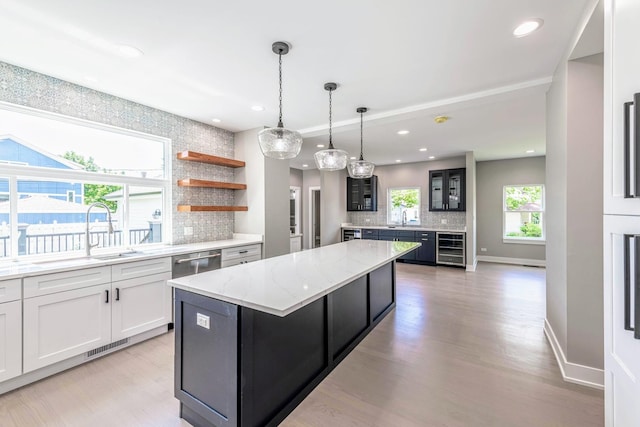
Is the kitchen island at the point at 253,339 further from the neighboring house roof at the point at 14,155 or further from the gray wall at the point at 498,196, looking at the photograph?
the gray wall at the point at 498,196

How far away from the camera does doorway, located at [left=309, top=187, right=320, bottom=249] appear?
331 inches

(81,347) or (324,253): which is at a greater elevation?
(324,253)

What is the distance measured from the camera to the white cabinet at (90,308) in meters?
Result: 2.18

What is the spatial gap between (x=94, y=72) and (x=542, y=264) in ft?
28.4

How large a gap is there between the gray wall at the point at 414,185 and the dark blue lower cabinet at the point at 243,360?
577 cm

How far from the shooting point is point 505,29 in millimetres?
2027

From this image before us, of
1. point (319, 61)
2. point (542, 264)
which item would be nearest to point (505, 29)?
point (319, 61)

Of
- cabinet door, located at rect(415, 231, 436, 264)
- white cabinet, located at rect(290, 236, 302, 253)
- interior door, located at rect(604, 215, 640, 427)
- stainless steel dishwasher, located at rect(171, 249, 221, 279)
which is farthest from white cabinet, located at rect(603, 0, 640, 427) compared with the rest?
white cabinet, located at rect(290, 236, 302, 253)

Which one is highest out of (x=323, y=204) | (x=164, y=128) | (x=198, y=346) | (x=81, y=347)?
(x=164, y=128)

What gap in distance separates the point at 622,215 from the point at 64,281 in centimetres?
361

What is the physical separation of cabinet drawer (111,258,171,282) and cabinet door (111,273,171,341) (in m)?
0.04

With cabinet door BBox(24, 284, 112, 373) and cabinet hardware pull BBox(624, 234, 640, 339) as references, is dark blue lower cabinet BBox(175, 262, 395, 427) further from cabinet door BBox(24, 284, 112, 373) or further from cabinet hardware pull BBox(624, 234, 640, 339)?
cabinet hardware pull BBox(624, 234, 640, 339)

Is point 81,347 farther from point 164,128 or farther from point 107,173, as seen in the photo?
point 164,128

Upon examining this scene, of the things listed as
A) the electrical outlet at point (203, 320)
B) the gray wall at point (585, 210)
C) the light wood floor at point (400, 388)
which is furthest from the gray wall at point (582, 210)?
the electrical outlet at point (203, 320)
